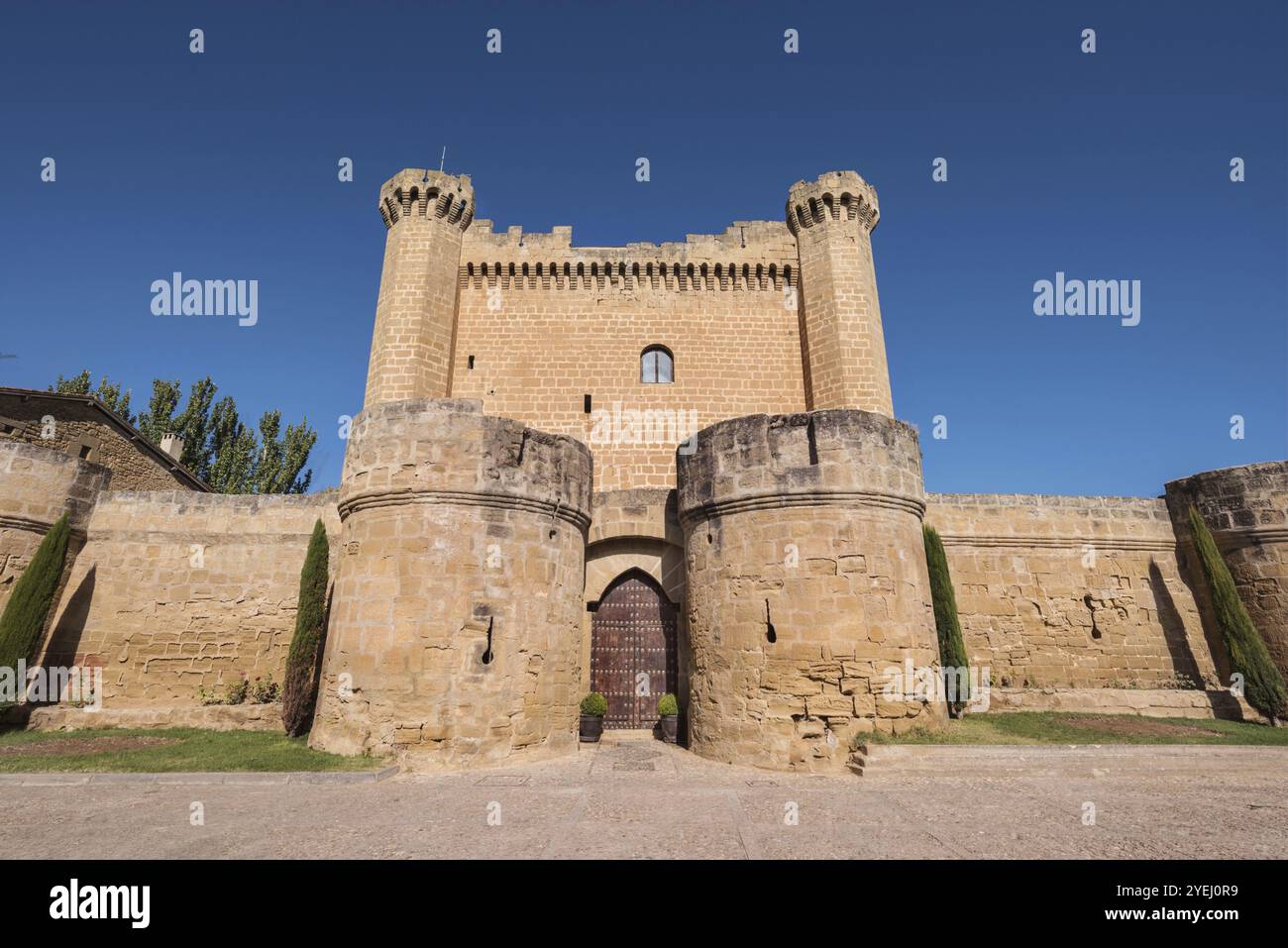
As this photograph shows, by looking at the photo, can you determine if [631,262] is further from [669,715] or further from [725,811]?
[725,811]

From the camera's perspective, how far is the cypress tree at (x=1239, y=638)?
1120 centimetres

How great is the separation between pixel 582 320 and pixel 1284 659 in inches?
702

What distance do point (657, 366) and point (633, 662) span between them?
9501 mm

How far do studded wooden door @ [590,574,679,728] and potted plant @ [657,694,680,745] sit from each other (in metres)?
1.09

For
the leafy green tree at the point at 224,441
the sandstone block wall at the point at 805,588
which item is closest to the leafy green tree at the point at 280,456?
the leafy green tree at the point at 224,441

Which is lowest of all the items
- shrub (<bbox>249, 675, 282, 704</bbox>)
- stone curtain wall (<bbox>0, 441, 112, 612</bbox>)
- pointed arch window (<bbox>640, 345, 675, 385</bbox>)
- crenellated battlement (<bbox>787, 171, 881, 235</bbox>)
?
shrub (<bbox>249, 675, 282, 704</bbox>)

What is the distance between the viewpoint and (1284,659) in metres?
11.8

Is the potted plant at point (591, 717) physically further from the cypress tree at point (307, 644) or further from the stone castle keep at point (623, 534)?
the cypress tree at point (307, 644)

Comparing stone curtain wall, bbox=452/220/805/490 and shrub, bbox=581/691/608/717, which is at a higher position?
stone curtain wall, bbox=452/220/805/490

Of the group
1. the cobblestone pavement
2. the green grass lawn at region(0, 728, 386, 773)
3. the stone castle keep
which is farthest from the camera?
the stone castle keep

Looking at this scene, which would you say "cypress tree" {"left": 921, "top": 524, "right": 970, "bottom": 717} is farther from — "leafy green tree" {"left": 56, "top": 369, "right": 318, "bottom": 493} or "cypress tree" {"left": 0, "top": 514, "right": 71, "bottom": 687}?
"leafy green tree" {"left": 56, "top": 369, "right": 318, "bottom": 493}

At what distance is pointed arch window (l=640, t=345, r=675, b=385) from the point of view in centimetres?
1817

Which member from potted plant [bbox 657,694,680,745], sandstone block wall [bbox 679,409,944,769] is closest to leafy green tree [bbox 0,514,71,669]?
potted plant [bbox 657,694,680,745]

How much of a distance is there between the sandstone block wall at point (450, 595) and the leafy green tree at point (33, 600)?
671 cm
